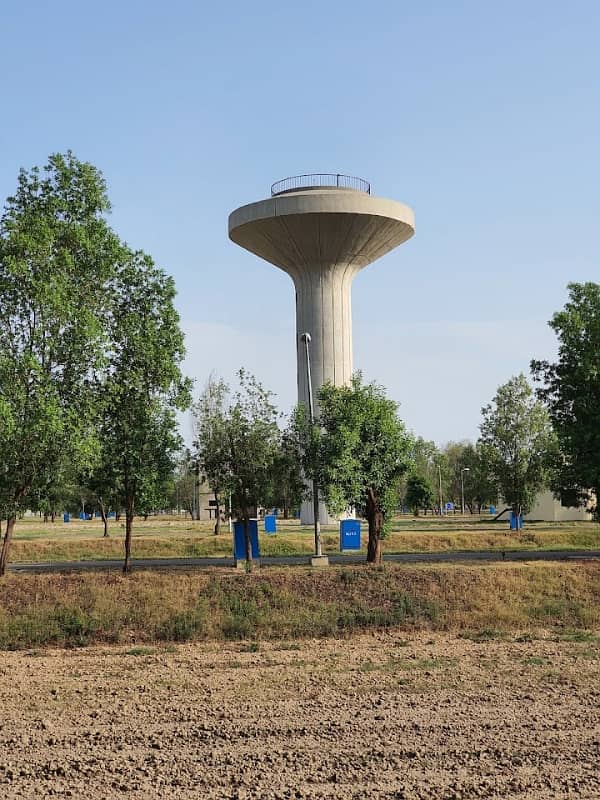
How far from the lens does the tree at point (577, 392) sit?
1465 inches

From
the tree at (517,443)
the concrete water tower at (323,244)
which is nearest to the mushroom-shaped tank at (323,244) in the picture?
the concrete water tower at (323,244)

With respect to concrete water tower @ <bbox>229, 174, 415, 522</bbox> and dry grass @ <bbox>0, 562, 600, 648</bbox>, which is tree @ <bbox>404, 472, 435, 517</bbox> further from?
dry grass @ <bbox>0, 562, 600, 648</bbox>

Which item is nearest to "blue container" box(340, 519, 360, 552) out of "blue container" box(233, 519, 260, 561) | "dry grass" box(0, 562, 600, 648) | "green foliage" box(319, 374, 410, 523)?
"green foliage" box(319, 374, 410, 523)

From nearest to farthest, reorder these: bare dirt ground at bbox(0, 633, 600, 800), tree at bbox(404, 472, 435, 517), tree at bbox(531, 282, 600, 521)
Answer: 1. bare dirt ground at bbox(0, 633, 600, 800)
2. tree at bbox(531, 282, 600, 521)
3. tree at bbox(404, 472, 435, 517)

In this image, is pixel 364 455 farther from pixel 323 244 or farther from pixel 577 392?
pixel 323 244

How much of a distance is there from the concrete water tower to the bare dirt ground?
39.6 meters

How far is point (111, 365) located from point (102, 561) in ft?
40.6

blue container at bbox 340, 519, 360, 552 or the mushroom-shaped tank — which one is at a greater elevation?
the mushroom-shaped tank

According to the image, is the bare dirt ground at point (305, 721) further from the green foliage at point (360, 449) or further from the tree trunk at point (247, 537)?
the green foliage at point (360, 449)

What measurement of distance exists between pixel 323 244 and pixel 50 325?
34928 millimetres

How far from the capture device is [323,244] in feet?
206

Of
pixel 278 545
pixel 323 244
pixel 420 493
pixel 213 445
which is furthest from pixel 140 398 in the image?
pixel 420 493

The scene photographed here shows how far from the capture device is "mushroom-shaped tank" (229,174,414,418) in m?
61.3

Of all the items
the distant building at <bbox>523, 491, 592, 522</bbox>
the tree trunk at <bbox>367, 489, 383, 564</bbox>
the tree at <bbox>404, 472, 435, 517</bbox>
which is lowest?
the tree trunk at <bbox>367, 489, 383, 564</bbox>
